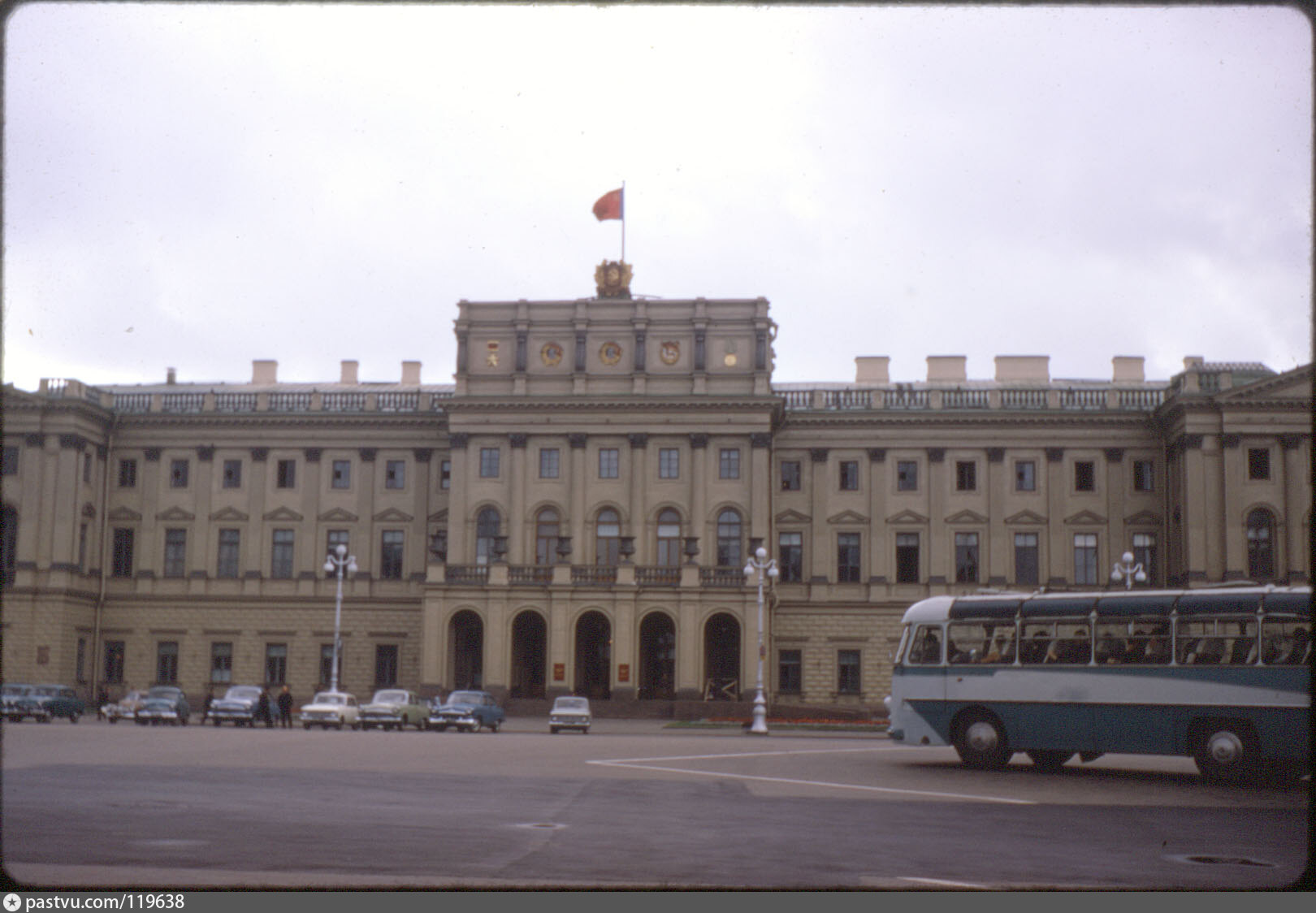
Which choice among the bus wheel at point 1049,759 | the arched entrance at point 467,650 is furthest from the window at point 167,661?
the bus wheel at point 1049,759

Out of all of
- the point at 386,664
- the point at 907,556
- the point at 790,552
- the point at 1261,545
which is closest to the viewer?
the point at 1261,545

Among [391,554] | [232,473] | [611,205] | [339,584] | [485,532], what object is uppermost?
[611,205]

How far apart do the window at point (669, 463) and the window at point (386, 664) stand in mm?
16782

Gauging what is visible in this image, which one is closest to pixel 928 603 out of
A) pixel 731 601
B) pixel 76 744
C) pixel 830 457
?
pixel 76 744

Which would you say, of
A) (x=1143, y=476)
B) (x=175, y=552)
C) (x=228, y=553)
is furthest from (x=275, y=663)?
(x=1143, y=476)

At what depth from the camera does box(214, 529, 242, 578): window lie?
245 feet

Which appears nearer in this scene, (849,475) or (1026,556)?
(1026,556)

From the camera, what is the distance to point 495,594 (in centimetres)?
6762

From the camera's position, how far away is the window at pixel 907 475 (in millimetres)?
72438

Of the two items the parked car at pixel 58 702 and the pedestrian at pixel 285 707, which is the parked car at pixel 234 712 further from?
the parked car at pixel 58 702

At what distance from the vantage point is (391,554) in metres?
74.3

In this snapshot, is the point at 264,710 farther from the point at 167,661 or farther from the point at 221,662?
the point at 167,661

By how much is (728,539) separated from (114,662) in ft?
108
